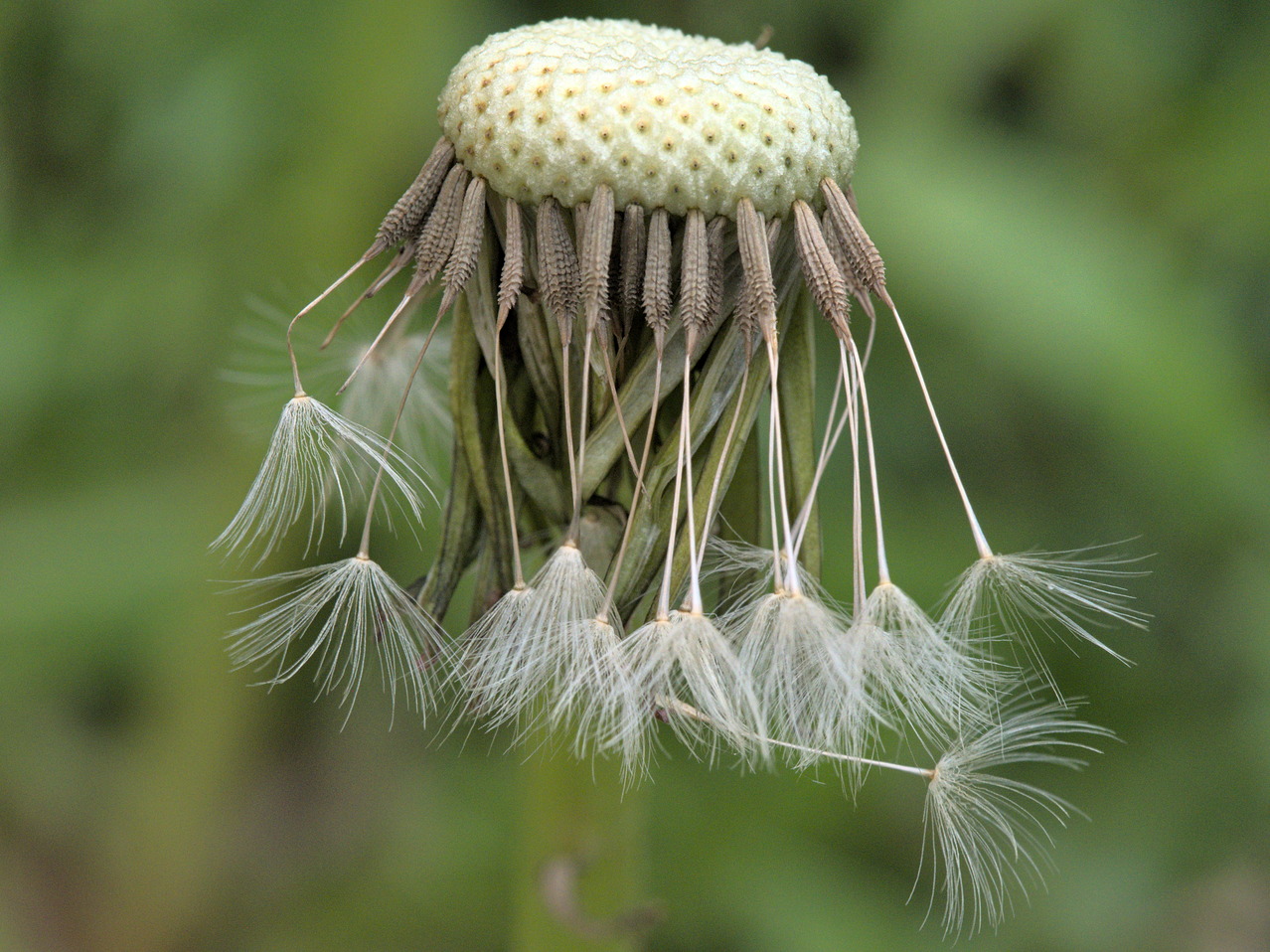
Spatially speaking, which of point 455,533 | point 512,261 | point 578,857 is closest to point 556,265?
point 512,261

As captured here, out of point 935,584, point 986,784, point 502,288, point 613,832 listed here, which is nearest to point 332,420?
point 502,288

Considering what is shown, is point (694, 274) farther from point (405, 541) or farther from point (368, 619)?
point (405, 541)

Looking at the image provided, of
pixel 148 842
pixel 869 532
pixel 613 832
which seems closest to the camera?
pixel 613 832

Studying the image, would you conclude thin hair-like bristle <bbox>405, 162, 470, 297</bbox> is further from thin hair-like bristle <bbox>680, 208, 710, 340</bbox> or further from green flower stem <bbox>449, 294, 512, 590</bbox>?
thin hair-like bristle <bbox>680, 208, 710, 340</bbox>

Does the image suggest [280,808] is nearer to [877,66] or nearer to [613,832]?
[613,832]

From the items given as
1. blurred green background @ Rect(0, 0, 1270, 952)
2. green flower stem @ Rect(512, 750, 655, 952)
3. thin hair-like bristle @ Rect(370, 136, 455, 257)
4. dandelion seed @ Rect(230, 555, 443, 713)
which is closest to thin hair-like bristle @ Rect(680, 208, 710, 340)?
thin hair-like bristle @ Rect(370, 136, 455, 257)

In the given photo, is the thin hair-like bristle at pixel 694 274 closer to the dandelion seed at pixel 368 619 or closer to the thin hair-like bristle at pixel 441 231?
the thin hair-like bristle at pixel 441 231
